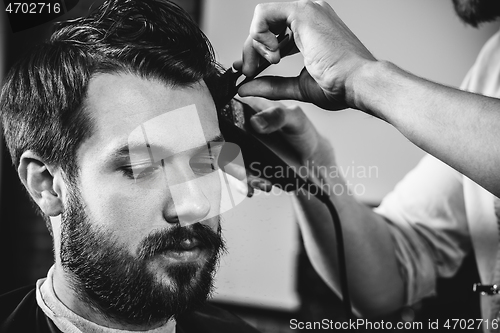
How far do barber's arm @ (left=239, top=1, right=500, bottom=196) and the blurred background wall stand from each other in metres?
0.11

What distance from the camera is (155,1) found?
3.96 ft

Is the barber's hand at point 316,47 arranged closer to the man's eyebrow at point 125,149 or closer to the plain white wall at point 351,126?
the plain white wall at point 351,126

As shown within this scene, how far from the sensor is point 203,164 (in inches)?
47.1

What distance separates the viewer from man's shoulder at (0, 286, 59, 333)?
116cm

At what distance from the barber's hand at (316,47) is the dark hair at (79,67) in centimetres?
16

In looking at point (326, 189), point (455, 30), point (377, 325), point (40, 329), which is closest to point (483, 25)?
point (455, 30)

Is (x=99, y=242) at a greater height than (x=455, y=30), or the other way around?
(x=455, y=30)

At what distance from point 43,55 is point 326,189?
2.57ft

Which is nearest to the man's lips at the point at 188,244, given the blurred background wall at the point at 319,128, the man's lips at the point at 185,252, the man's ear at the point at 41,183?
the man's lips at the point at 185,252

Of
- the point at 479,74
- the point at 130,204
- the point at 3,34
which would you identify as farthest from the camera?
the point at 479,74

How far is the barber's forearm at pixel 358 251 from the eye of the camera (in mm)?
1458

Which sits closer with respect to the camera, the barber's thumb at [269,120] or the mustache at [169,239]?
the mustache at [169,239]

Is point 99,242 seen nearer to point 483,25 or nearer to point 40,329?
point 40,329

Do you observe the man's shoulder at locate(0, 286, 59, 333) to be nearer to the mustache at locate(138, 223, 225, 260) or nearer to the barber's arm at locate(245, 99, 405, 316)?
the mustache at locate(138, 223, 225, 260)
